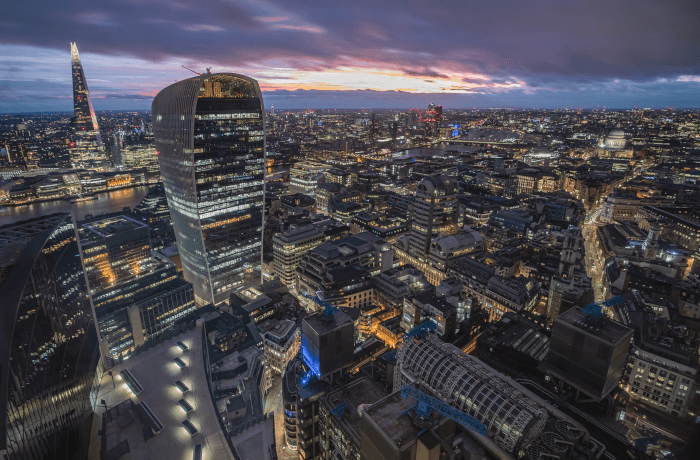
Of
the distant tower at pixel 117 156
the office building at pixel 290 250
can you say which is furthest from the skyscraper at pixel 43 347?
the distant tower at pixel 117 156

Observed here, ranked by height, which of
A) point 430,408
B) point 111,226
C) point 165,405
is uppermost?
point 430,408

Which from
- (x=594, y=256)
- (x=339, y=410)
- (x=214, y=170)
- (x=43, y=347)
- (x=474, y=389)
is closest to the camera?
(x=43, y=347)

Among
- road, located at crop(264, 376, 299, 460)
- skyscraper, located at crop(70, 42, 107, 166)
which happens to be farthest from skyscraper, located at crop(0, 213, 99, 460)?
skyscraper, located at crop(70, 42, 107, 166)

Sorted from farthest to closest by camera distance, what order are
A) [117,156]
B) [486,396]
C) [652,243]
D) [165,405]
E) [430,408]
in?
[117,156], [652,243], [486,396], [165,405], [430,408]

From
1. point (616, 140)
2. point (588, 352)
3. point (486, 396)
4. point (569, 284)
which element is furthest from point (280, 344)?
point (616, 140)

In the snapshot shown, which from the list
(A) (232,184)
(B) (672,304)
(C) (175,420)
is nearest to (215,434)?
(C) (175,420)

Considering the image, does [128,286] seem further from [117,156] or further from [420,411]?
[117,156]

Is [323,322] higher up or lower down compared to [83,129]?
lower down
